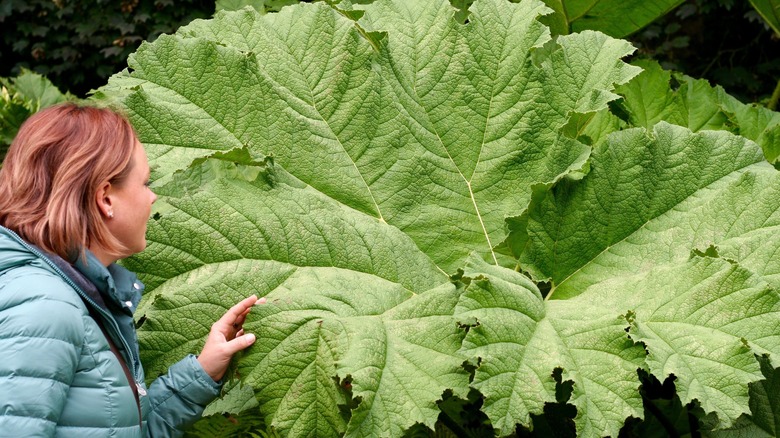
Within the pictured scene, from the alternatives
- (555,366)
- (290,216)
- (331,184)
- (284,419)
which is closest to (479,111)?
(331,184)

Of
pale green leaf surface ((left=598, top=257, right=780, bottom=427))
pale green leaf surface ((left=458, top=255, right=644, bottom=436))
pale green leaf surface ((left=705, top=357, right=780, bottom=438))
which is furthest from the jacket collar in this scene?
pale green leaf surface ((left=705, top=357, right=780, bottom=438))

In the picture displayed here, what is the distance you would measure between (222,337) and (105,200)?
33 cm

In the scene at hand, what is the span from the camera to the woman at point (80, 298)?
139 cm

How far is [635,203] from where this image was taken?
1.84m

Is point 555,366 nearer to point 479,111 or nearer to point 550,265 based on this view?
point 550,265

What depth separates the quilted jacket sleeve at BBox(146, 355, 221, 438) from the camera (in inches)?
66.7

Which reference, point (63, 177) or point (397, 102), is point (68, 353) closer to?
point (63, 177)

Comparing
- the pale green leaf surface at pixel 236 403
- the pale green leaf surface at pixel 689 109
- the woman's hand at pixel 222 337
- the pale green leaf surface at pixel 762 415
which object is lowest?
the pale green leaf surface at pixel 236 403

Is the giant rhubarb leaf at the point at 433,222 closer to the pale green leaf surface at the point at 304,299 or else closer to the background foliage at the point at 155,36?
the pale green leaf surface at the point at 304,299

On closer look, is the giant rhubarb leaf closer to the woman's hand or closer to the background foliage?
the woman's hand

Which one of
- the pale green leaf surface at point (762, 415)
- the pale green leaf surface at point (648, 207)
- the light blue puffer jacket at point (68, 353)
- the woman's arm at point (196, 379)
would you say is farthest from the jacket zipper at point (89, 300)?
the pale green leaf surface at point (762, 415)

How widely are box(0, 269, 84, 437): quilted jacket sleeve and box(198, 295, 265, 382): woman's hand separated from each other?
271 millimetres

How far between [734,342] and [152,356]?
1.04 metres

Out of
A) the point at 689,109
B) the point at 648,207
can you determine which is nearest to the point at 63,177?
the point at 648,207
